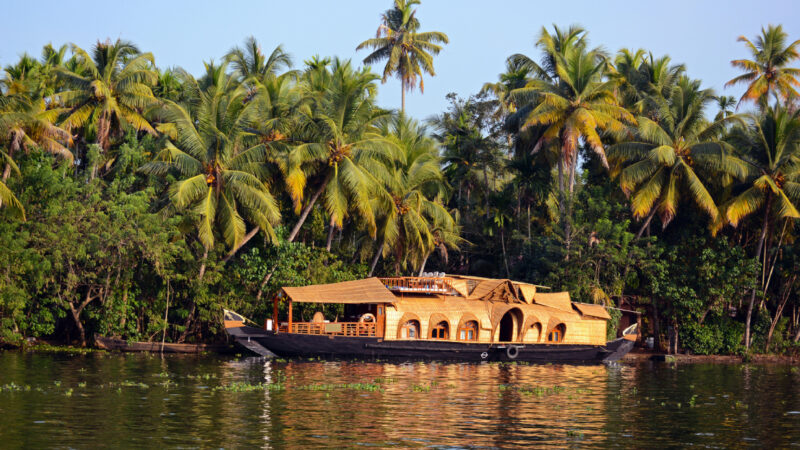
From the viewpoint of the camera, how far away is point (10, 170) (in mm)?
30172

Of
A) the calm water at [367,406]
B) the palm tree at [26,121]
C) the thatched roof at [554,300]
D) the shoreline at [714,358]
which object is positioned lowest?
the calm water at [367,406]

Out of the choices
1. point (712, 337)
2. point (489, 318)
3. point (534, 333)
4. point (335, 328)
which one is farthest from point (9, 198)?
point (712, 337)

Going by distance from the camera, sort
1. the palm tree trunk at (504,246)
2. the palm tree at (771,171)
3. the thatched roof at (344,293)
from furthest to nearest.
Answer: the palm tree trunk at (504,246), the palm tree at (771,171), the thatched roof at (344,293)

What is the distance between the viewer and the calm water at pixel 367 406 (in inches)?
541

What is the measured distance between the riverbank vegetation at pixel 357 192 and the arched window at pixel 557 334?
369 cm

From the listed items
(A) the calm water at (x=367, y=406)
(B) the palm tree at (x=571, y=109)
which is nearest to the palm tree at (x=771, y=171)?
(B) the palm tree at (x=571, y=109)

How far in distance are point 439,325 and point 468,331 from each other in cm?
123

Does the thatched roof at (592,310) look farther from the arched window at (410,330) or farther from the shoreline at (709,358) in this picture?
the arched window at (410,330)

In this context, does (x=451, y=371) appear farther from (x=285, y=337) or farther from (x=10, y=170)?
(x=10, y=170)

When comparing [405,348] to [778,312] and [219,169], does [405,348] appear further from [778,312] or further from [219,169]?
[778,312]

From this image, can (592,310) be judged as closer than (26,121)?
No

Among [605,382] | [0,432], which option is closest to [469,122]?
[605,382]

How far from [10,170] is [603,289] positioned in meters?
24.6

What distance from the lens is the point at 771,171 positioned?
117 ft
